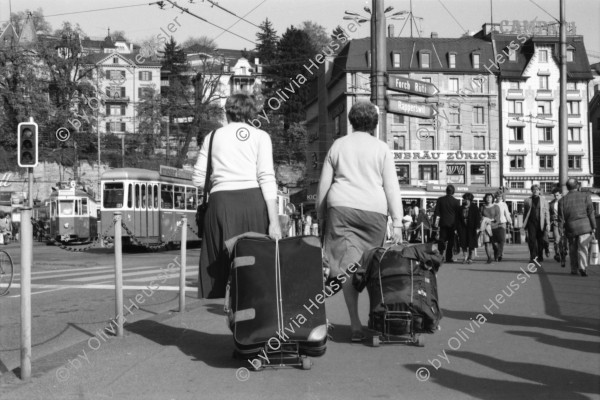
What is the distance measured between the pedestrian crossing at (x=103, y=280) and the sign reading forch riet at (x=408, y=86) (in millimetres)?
4955

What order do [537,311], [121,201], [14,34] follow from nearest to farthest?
[537,311], [121,201], [14,34]

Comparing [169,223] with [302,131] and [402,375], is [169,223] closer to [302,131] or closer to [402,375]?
[402,375]

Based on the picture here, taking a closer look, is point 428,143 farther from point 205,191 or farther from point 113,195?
point 205,191

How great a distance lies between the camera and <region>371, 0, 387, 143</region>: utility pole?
13.9 meters

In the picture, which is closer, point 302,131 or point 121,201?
point 121,201

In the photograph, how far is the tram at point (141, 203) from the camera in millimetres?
31656

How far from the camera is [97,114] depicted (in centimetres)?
6788

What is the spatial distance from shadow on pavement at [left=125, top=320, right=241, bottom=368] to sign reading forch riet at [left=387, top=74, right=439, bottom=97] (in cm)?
729

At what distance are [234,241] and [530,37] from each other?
79056mm

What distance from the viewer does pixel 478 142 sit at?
258ft

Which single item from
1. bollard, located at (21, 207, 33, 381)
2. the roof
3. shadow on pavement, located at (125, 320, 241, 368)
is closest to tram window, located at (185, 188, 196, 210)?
shadow on pavement, located at (125, 320, 241, 368)

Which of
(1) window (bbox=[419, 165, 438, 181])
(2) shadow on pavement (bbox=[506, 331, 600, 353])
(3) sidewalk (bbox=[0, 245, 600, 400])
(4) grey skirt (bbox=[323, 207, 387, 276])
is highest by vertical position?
(1) window (bbox=[419, 165, 438, 181])

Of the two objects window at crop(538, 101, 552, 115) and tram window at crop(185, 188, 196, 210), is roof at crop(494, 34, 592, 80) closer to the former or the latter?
window at crop(538, 101, 552, 115)

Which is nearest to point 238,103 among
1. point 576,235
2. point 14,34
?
point 576,235
